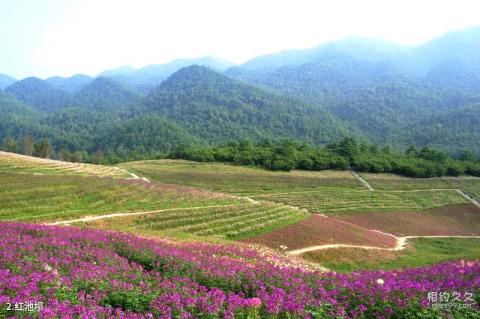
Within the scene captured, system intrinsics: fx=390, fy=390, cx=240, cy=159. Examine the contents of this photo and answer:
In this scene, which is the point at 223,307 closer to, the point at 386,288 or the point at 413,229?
the point at 386,288

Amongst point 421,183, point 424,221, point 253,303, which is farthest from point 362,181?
point 253,303

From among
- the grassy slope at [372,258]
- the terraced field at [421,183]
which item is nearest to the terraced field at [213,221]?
the grassy slope at [372,258]

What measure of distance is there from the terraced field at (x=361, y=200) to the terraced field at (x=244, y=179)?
6.40 metres

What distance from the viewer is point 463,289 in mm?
11602

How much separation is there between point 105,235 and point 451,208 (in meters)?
79.1

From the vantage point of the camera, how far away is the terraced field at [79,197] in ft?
123

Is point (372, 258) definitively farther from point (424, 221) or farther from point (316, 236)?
point (424, 221)

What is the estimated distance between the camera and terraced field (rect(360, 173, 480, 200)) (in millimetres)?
96125

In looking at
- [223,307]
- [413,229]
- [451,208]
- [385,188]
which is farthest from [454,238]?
[223,307]

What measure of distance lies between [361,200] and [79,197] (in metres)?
54.6

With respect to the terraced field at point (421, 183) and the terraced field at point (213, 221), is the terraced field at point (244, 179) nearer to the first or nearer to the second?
Result: the terraced field at point (421, 183)

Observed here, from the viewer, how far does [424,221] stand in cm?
6900

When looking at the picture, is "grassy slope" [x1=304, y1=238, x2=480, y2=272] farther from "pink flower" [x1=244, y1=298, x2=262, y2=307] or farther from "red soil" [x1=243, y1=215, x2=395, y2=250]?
"pink flower" [x1=244, y1=298, x2=262, y2=307]

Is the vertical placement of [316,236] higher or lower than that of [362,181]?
higher
